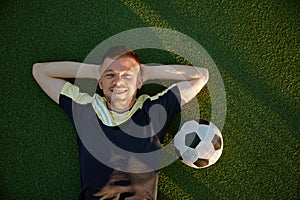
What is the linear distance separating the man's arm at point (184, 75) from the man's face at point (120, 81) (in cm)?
14

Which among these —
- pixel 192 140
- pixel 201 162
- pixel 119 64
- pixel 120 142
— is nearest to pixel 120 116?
pixel 120 142

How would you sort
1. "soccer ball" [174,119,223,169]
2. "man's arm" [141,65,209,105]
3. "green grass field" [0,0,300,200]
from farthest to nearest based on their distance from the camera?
"green grass field" [0,0,300,200]
"man's arm" [141,65,209,105]
"soccer ball" [174,119,223,169]

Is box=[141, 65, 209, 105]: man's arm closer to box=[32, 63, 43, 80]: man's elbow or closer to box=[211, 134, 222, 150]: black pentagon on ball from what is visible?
box=[211, 134, 222, 150]: black pentagon on ball

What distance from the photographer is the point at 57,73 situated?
2811 mm

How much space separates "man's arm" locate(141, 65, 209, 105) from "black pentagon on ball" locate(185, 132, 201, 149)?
255 millimetres

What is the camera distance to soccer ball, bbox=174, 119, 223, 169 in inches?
102

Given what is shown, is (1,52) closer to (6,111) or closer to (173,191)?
(6,111)

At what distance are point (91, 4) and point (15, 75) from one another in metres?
0.76

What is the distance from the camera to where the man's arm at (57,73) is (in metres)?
2.80

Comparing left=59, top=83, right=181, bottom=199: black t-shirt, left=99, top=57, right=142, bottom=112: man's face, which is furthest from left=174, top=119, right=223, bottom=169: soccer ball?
left=99, top=57, right=142, bottom=112: man's face

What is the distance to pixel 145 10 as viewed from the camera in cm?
296

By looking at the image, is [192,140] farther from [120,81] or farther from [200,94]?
[120,81]

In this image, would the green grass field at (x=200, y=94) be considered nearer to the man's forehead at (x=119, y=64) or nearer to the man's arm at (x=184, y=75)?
the man's arm at (x=184, y=75)

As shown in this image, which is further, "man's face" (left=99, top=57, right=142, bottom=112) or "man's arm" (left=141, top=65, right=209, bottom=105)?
"man's arm" (left=141, top=65, right=209, bottom=105)
